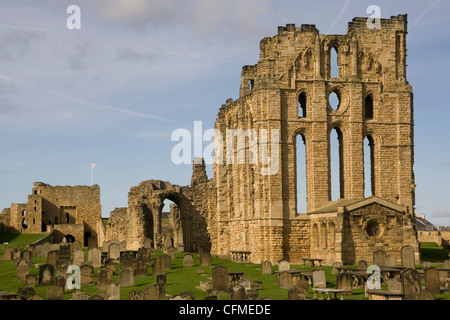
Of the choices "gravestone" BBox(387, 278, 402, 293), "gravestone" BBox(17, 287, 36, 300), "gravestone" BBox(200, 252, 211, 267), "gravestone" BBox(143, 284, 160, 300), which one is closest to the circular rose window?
"gravestone" BBox(200, 252, 211, 267)

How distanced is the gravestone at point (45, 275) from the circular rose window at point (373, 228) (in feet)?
51.7

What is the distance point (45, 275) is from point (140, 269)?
13.6 feet

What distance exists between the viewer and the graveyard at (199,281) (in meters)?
24.6

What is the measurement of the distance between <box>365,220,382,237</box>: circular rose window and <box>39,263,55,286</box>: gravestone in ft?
51.7

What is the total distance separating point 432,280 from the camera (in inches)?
1029

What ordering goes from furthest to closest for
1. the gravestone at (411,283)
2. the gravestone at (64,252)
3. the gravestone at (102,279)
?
the gravestone at (64,252), the gravestone at (102,279), the gravestone at (411,283)

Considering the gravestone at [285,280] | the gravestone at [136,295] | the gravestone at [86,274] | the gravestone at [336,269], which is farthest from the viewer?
the gravestone at [336,269]

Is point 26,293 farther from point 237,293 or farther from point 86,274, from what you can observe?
point 237,293

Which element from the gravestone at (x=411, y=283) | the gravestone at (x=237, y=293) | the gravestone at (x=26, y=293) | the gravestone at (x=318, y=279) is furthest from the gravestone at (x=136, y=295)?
the gravestone at (x=411, y=283)

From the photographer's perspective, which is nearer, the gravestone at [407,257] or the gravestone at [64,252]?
the gravestone at [407,257]

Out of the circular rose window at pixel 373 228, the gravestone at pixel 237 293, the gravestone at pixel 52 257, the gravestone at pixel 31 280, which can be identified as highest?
the circular rose window at pixel 373 228

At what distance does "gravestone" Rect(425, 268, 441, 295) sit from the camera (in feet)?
85.6

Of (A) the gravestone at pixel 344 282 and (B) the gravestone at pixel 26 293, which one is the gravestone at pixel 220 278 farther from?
(B) the gravestone at pixel 26 293
